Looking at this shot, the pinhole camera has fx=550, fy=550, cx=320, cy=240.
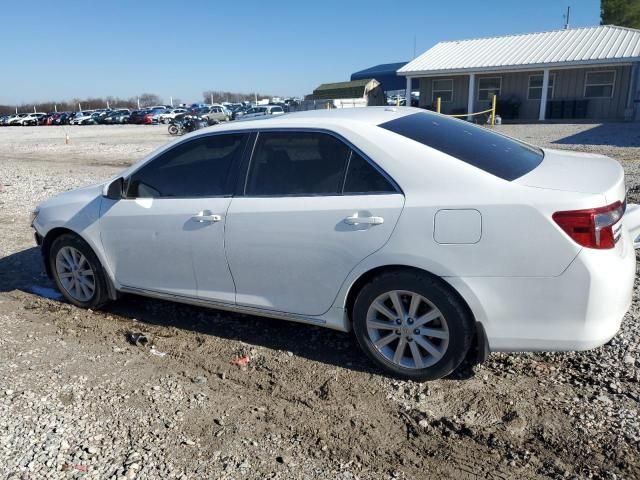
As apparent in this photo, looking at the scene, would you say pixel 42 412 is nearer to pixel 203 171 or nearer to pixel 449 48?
pixel 203 171

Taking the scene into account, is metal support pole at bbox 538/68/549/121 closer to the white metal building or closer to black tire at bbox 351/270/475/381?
the white metal building

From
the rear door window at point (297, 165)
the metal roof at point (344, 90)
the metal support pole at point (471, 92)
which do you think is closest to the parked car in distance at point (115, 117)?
the metal roof at point (344, 90)

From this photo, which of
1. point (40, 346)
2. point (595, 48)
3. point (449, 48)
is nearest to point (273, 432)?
point (40, 346)

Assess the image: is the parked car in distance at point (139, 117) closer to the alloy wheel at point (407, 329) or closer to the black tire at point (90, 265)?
the black tire at point (90, 265)

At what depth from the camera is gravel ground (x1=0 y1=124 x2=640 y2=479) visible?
9.24 feet

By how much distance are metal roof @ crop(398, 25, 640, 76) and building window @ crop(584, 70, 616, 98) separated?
1182 mm

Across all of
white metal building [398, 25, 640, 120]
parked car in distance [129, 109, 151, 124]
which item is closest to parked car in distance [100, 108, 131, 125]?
parked car in distance [129, 109, 151, 124]

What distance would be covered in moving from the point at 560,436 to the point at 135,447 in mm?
2296

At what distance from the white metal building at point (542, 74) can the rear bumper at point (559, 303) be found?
27373mm

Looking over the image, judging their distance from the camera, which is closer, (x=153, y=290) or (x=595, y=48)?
(x=153, y=290)

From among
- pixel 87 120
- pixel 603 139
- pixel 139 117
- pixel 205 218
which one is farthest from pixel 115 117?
pixel 205 218

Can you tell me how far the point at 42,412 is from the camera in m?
3.35

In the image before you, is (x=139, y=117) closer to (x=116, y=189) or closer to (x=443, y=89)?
(x=443, y=89)

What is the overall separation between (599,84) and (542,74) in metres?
2.90
